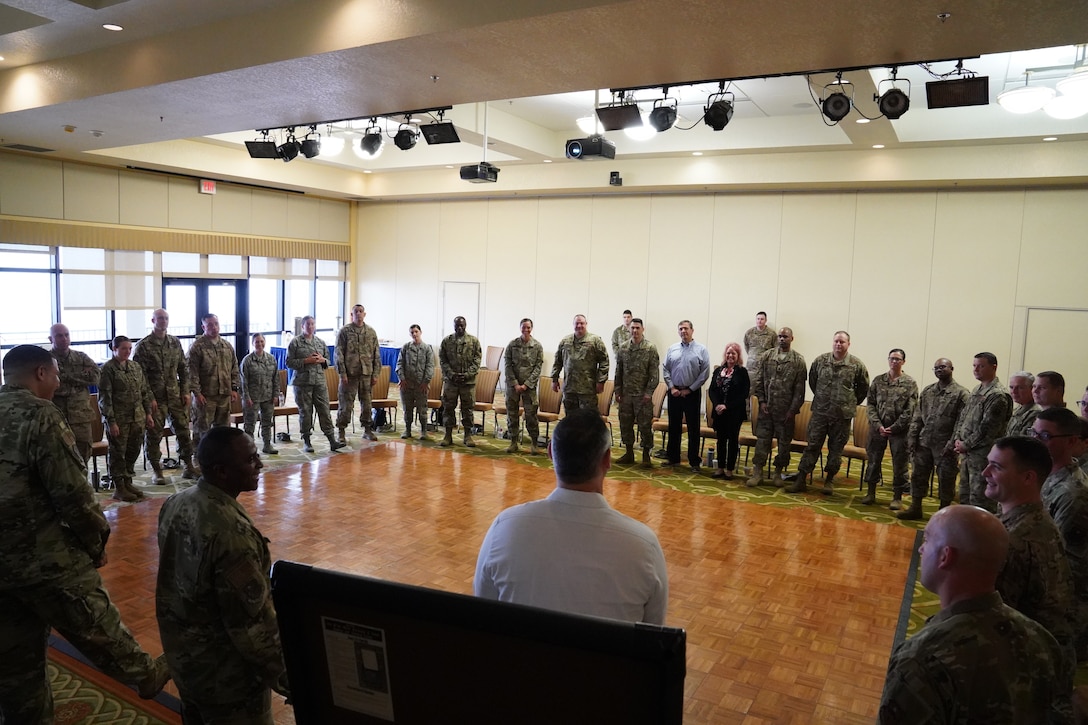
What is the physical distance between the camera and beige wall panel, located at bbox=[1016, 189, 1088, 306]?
904 centimetres

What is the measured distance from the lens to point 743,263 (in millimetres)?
11086

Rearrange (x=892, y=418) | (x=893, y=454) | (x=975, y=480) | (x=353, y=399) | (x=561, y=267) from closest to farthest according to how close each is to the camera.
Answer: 1. (x=975, y=480)
2. (x=892, y=418)
3. (x=893, y=454)
4. (x=353, y=399)
5. (x=561, y=267)

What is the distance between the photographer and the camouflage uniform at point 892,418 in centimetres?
713

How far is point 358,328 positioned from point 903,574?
22.8 feet

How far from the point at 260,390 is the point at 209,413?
0.86 m

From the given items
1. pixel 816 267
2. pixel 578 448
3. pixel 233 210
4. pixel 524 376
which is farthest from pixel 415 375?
pixel 578 448

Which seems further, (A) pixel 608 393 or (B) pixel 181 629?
(A) pixel 608 393

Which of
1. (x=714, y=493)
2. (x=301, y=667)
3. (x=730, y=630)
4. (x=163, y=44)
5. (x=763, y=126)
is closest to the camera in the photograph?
(x=301, y=667)

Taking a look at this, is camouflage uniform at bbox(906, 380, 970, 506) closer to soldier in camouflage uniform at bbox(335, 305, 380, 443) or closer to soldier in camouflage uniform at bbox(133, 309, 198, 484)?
soldier in camouflage uniform at bbox(335, 305, 380, 443)

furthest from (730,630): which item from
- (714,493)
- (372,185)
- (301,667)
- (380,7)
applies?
(372,185)

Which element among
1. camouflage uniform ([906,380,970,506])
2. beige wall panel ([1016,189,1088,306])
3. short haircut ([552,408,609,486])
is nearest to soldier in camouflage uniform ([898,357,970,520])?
camouflage uniform ([906,380,970,506])

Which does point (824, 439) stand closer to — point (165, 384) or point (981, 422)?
point (981, 422)

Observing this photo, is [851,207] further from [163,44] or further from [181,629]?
[181,629]

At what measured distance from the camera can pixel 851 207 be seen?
10.3 meters
